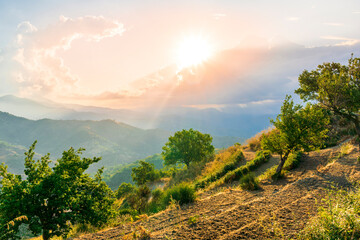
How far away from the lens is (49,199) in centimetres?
729

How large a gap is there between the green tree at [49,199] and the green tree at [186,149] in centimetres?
2427

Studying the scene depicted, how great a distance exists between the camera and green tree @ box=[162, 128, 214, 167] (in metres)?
33.3

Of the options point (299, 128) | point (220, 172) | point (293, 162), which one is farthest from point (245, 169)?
point (299, 128)

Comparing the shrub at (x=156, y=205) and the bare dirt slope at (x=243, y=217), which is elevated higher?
the bare dirt slope at (x=243, y=217)

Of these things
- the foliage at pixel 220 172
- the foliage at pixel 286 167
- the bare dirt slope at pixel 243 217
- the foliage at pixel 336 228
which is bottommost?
the foliage at pixel 220 172

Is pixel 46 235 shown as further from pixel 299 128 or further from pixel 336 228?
pixel 299 128

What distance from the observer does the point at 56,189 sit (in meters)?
7.05

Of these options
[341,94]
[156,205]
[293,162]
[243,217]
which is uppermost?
[341,94]

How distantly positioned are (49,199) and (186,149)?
88.6ft

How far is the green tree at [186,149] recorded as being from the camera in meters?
33.3

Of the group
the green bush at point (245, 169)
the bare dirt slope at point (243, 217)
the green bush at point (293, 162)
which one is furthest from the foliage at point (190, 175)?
the bare dirt slope at point (243, 217)

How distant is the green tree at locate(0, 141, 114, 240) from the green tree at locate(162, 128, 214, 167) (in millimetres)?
24271

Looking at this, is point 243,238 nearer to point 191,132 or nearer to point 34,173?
point 34,173

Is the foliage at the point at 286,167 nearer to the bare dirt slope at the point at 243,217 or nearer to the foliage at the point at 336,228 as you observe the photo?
the bare dirt slope at the point at 243,217
